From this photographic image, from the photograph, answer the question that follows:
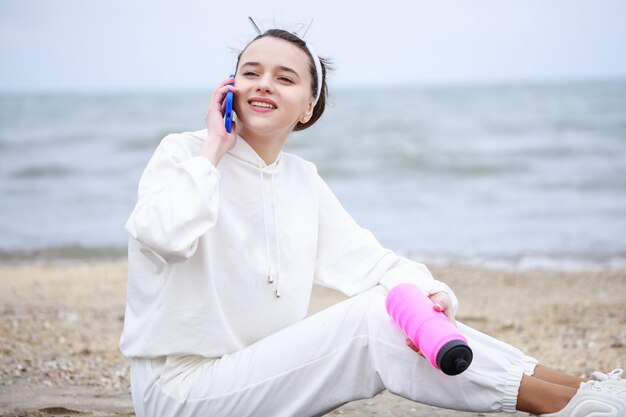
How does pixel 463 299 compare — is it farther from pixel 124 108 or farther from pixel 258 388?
pixel 124 108

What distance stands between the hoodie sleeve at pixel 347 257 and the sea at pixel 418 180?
0.74 meters

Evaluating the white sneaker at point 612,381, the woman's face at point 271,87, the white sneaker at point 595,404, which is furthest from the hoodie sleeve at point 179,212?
the white sneaker at point 612,381

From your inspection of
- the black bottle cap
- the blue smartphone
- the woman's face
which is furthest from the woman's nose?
the black bottle cap

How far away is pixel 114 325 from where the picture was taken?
217 inches

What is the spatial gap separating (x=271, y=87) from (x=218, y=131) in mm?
292

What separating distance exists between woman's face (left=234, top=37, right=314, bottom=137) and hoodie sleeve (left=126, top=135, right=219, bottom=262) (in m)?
0.39

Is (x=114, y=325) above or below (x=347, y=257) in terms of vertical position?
below

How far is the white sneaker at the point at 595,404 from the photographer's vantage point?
7.29 ft

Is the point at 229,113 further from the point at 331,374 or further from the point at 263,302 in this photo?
the point at 331,374

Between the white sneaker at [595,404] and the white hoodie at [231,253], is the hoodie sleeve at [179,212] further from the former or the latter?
the white sneaker at [595,404]

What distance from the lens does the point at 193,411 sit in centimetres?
246

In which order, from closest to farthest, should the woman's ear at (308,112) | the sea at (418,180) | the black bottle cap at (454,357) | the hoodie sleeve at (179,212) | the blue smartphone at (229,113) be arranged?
the black bottle cap at (454,357) < the hoodie sleeve at (179,212) < the blue smartphone at (229,113) < the woman's ear at (308,112) < the sea at (418,180)

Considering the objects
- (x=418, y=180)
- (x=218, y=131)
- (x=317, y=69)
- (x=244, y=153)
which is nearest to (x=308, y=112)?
(x=317, y=69)

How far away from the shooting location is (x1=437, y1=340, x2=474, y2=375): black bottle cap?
2139 millimetres
